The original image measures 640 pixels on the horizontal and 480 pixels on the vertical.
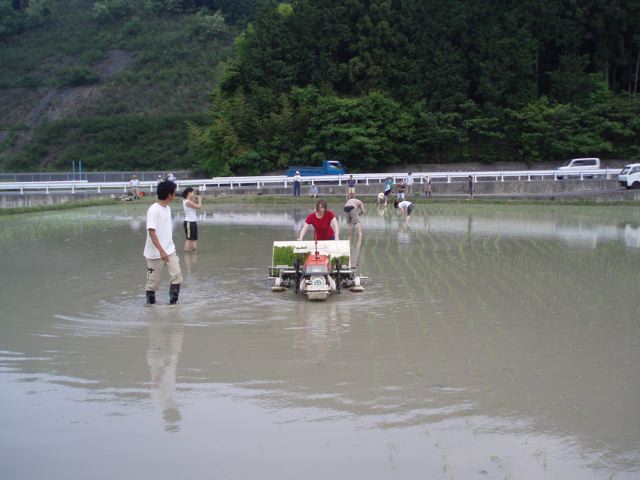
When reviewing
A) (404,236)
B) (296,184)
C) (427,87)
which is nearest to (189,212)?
(404,236)

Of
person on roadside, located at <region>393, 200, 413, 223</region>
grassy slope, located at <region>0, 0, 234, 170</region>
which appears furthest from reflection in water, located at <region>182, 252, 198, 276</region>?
grassy slope, located at <region>0, 0, 234, 170</region>

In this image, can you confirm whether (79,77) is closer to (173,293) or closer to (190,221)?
(190,221)

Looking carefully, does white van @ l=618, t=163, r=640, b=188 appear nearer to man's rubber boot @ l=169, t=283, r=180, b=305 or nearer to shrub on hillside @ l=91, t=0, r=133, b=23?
man's rubber boot @ l=169, t=283, r=180, b=305

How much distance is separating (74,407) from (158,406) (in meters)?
0.69

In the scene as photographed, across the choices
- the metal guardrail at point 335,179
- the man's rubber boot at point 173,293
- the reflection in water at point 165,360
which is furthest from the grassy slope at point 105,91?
the reflection in water at point 165,360

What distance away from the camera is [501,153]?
1873 inches

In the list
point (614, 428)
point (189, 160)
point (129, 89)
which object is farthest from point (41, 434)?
point (129, 89)

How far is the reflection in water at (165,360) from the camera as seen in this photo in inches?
Result: 239

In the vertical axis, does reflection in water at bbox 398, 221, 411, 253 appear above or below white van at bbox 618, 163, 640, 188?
below

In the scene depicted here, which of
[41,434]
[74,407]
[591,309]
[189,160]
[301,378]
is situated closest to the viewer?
[41,434]

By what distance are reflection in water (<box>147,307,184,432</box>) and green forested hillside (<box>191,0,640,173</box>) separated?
3704 cm

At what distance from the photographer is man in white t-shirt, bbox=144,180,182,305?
31.3 feet

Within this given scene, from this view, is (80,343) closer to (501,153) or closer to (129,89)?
(501,153)

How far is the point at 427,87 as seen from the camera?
48094 millimetres
